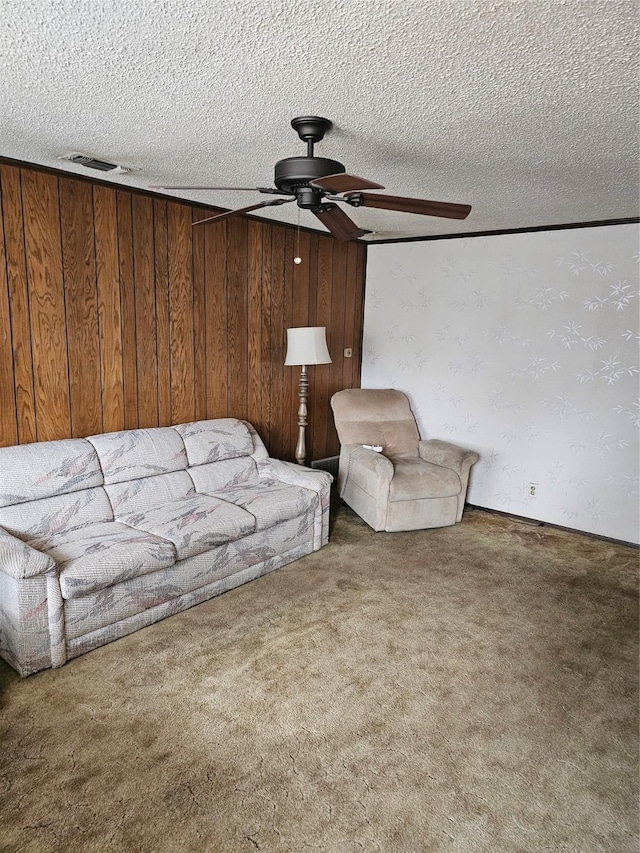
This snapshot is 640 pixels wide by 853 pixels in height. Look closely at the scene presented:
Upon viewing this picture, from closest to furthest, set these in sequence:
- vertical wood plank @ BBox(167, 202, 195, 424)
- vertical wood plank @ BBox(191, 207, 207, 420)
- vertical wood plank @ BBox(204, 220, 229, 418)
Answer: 1. vertical wood plank @ BBox(167, 202, 195, 424)
2. vertical wood plank @ BBox(191, 207, 207, 420)
3. vertical wood plank @ BBox(204, 220, 229, 418)

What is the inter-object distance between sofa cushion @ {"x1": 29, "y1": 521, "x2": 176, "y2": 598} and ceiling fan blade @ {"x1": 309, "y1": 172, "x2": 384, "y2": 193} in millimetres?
1850

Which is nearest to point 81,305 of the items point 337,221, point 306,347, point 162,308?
point 162,308

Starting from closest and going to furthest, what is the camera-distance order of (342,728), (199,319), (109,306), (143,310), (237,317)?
1. (342,728)
2. (109,306)
3. (143,310)
4. (199,319)
5. (237,317)

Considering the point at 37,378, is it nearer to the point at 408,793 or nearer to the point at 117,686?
the point at 117,686

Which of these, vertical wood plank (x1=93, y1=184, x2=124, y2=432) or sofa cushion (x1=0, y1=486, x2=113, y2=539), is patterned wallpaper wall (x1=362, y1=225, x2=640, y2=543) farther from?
sofa cushion (x1=0, y1=486, x2=113, y2=539)

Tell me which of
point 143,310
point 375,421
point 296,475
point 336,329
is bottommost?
point 296,475

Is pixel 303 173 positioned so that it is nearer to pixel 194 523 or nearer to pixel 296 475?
pixel 194 523

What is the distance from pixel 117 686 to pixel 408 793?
1.26 metres

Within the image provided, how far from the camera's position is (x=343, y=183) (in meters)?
2.06

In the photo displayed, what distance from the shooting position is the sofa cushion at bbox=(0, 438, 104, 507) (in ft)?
9.58

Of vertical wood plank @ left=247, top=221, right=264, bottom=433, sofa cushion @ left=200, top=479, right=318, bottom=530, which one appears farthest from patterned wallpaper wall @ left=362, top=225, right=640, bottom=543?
sofa cushion @ left=200, top=479, right=318, bottom=530

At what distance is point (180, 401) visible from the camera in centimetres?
405

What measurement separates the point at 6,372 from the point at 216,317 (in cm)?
152

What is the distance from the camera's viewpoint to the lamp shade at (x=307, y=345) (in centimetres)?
428
